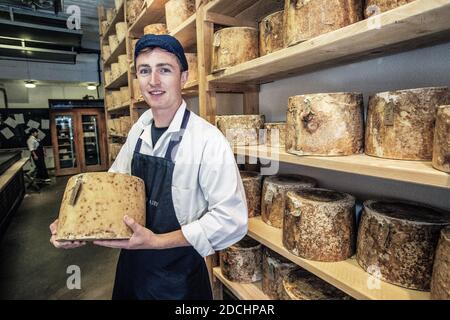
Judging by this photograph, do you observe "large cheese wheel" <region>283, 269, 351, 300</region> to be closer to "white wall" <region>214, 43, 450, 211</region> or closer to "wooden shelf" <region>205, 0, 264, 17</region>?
"white wall" <region>214, 43, 450, 211</region>

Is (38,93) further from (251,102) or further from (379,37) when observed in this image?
(379,37)

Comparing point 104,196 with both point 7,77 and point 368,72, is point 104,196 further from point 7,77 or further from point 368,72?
point 7,77

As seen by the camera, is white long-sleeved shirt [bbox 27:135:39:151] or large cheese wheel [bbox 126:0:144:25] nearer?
large cheese wheel [bbox 126:0:144:25]

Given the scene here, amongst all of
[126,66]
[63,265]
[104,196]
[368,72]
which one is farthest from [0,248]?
[368,72]

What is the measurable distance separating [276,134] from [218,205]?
1.89 feet

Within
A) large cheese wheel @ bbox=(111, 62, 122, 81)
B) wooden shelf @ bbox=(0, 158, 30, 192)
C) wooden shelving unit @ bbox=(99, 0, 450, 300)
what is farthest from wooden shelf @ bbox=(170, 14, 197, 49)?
wooden shelf @ bbox=(0, 158, 30, 192)

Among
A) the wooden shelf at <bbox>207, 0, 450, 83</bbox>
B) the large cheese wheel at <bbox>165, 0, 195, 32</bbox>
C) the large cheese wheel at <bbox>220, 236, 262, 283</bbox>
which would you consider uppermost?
the large cheese wheel at <bbox>165, 0, 195, 32</bbox>

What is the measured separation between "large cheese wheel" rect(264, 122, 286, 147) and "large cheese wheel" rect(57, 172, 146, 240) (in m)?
0.82

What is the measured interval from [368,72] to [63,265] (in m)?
3.40

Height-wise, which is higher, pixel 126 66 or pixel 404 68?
pixel 126 66

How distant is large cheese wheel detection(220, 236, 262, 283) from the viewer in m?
1.57

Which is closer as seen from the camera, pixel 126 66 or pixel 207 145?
pixel 207 145

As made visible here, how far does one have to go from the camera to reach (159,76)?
48.4 inches

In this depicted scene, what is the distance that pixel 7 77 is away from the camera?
7238mm
